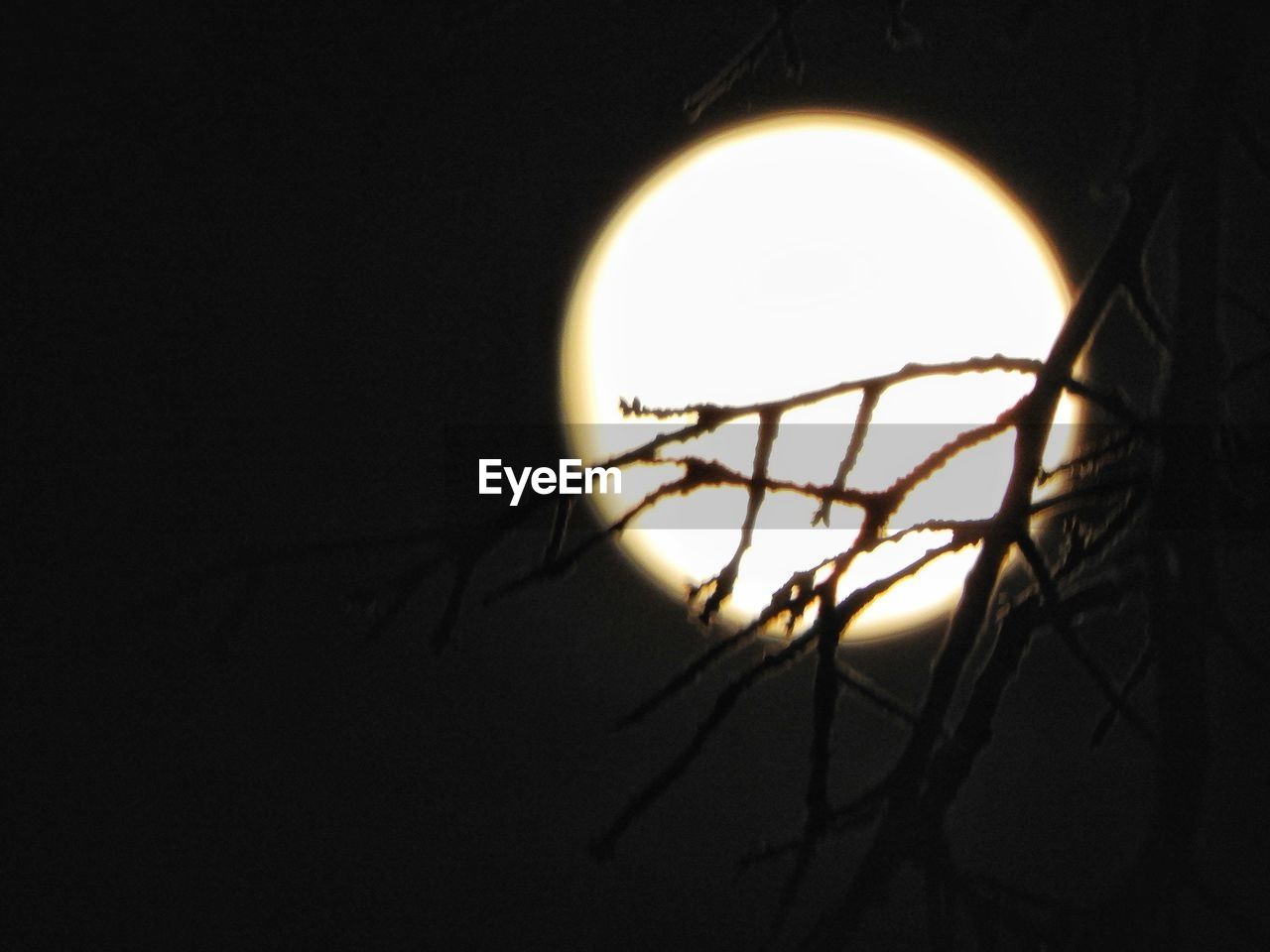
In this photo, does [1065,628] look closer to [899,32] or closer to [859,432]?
[859,432]

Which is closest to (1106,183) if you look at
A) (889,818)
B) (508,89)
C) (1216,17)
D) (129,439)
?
(1216,17)

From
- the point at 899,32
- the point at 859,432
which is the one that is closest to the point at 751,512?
the point at 859,432

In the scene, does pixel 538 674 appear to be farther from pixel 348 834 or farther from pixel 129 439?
pixel 129 439

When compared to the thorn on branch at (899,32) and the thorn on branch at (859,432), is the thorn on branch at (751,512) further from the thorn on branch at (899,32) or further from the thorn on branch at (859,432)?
the thorn on branch at (899,32)

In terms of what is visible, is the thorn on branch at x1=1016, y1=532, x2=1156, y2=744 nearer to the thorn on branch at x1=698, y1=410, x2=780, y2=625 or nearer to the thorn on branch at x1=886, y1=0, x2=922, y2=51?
the thorn on branch at x1=698, y1=410, x2=780, y2=625

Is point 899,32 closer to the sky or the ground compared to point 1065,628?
closer to the sky

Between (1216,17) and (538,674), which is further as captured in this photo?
(538,674)

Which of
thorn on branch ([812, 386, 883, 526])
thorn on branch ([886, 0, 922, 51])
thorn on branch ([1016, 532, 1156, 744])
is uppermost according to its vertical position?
thorn on branch ([886, 0, 922, 51])

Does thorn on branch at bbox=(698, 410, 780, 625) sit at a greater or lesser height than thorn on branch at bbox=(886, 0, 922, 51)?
lesser

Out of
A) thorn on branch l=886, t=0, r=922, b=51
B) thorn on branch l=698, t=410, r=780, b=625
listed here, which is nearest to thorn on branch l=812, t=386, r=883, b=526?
thorn on branch l=698, t=410, r=780, b=625

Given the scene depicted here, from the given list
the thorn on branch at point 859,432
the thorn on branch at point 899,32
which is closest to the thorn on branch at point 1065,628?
the thorn on branch at point 859,432

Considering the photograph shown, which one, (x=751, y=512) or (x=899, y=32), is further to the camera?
(x=899, y=32)
